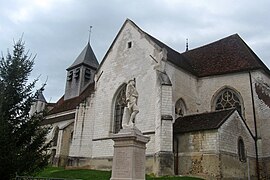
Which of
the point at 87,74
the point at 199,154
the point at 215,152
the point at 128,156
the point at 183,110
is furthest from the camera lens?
the point at 87,74

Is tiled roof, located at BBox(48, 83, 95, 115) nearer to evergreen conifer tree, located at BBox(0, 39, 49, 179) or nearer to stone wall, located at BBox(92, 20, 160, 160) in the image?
stone wall, located at BBox(92, 20, 160, 160)

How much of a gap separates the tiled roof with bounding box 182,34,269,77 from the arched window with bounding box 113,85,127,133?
235 inches

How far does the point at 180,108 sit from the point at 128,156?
12.5 meters

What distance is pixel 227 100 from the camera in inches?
841

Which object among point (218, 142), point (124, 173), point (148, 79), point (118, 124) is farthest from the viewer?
point (118, 124)

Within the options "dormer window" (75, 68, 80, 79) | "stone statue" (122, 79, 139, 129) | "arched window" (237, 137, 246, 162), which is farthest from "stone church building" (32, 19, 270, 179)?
"dormer window" (75, 68, 80, 79)

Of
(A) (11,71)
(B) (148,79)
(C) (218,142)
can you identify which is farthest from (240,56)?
(A) (11,71)

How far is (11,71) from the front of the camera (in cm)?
1147

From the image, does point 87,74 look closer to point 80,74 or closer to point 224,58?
point 80,74

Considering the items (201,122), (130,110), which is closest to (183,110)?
(201,122)

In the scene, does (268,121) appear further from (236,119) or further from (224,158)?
(224,158)

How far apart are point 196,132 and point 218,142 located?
1.39 metres

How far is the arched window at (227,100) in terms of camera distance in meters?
20.7

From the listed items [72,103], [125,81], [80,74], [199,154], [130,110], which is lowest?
[199,154]
